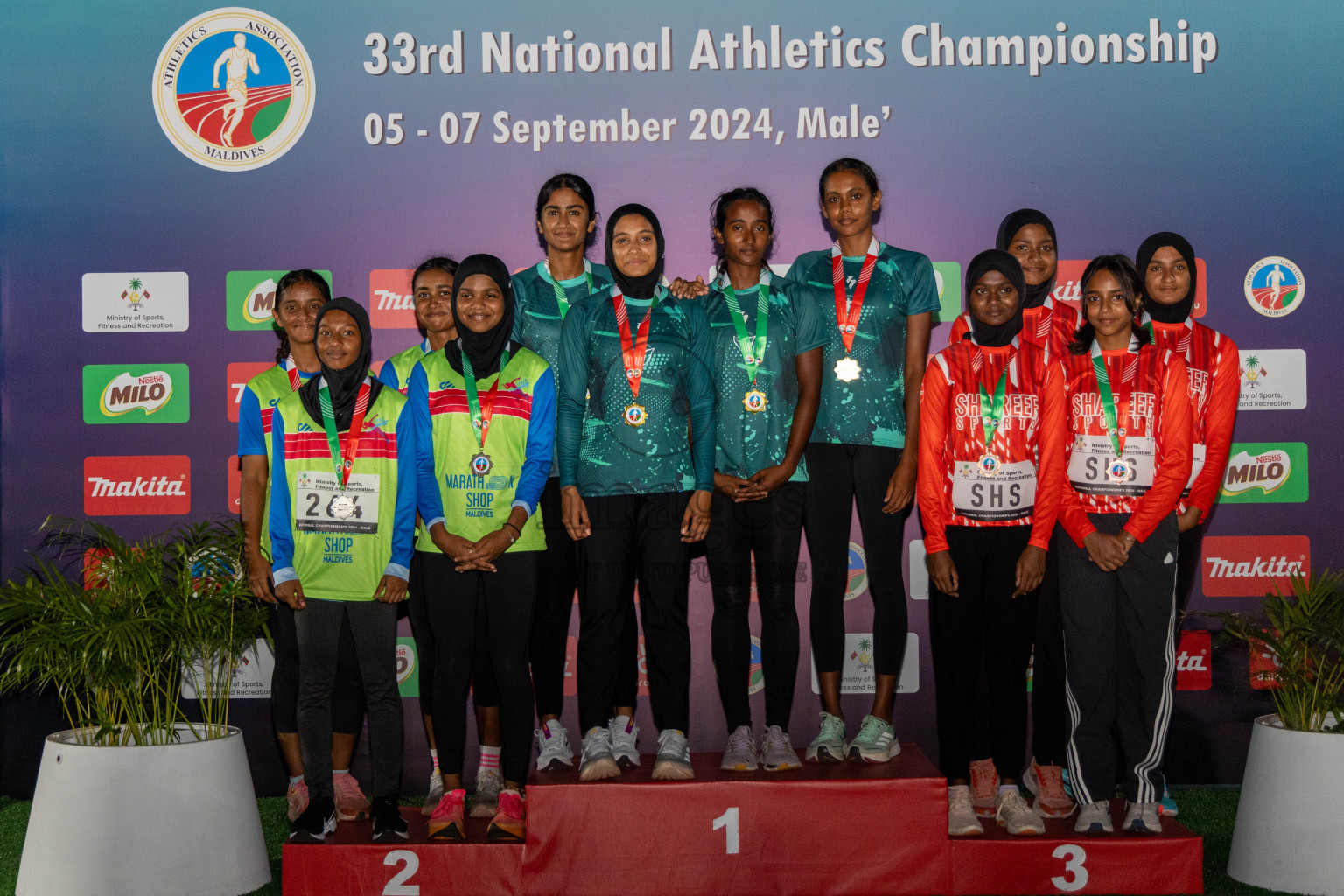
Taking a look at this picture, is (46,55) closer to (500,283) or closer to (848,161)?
(500,283)

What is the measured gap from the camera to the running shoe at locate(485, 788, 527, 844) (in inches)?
111

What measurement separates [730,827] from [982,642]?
0.91m

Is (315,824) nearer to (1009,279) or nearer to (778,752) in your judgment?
(778,752)

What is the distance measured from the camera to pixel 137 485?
3977mm

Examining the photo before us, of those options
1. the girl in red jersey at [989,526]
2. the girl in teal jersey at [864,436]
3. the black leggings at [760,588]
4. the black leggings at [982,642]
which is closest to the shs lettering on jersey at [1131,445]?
the girl in red jersey at [989,526]

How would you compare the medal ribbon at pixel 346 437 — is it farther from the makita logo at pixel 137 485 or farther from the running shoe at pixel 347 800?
the makita logo at pixel 137 485

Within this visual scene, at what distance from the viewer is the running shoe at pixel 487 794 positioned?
3004 mm

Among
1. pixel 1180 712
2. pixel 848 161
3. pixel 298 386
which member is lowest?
pixel 1180 712

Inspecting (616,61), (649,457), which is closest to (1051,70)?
(616,61)

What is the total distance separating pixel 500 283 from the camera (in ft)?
9.93

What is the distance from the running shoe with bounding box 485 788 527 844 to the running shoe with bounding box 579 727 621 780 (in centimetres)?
21

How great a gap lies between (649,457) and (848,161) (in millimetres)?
1248

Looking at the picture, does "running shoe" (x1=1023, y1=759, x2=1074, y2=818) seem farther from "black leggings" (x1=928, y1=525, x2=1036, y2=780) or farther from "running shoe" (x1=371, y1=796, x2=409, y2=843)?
"running shoe" (x1=371, y1=796, x2=409, y2=843)

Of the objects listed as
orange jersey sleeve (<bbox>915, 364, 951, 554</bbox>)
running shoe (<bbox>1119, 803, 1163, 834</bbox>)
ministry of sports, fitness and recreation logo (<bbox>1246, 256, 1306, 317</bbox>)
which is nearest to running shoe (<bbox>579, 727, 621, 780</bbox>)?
orange jersey sleeve (<bbox>915, 364, 951, 554</bbox>)
